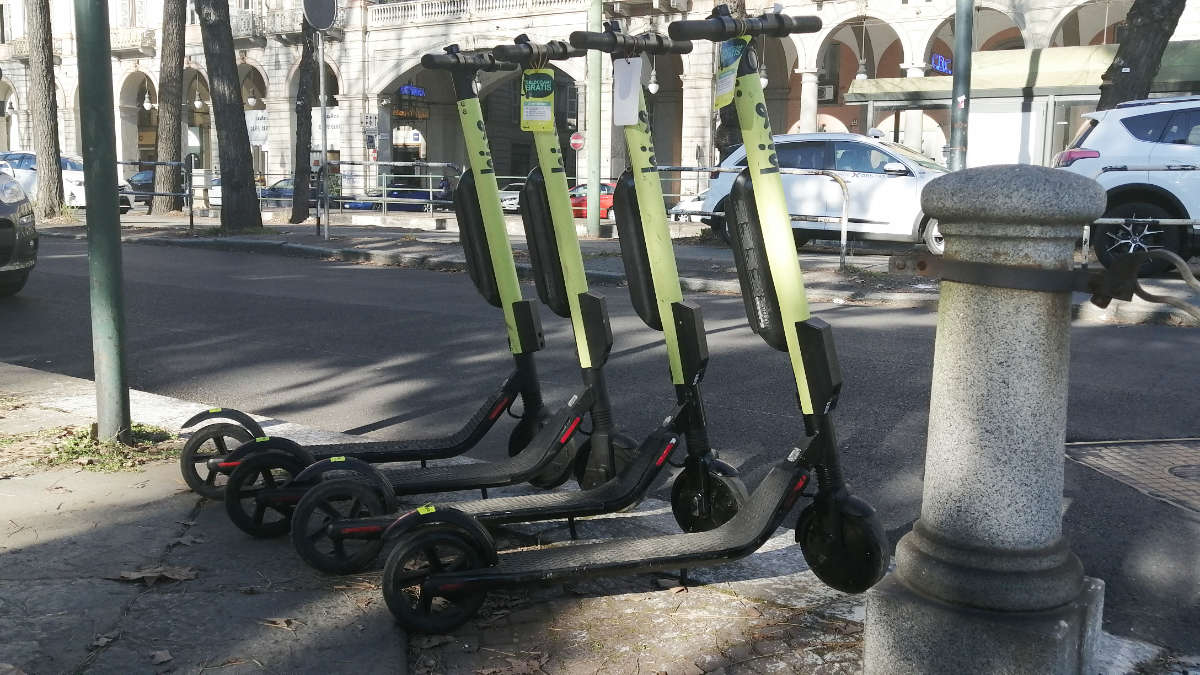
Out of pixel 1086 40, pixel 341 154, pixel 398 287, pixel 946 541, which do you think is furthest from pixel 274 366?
pixel 341 154

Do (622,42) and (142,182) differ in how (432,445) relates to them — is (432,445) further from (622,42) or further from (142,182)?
(142,182)

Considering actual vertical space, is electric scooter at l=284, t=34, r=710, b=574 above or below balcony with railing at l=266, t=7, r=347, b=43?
below

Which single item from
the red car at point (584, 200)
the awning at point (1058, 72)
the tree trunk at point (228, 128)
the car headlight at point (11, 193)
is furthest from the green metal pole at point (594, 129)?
the car headlight at point (11, 193)

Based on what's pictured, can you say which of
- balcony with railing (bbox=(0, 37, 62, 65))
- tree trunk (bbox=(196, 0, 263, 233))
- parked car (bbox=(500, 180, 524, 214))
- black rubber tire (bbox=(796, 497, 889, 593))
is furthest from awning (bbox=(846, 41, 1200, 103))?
balcony with railing (bbox=(0, 37, 62, 65))

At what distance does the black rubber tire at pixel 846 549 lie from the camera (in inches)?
116

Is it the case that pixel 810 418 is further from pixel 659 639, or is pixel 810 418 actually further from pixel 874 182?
pixel 874 182

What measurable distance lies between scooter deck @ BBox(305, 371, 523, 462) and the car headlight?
266 inches

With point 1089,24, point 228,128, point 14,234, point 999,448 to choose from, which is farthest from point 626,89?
point 1089,24

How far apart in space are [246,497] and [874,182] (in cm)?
1218

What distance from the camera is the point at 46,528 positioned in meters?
3.54

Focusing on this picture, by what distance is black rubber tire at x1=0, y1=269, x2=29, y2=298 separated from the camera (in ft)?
31.7

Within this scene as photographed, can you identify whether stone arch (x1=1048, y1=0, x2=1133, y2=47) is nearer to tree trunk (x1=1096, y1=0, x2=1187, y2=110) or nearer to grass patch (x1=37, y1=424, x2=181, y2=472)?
tree trunk (x1=1096, y1=0, x2=1187, y2=110)

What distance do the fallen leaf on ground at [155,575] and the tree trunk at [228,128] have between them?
1546 centimetres

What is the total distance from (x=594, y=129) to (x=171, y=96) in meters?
12.3
